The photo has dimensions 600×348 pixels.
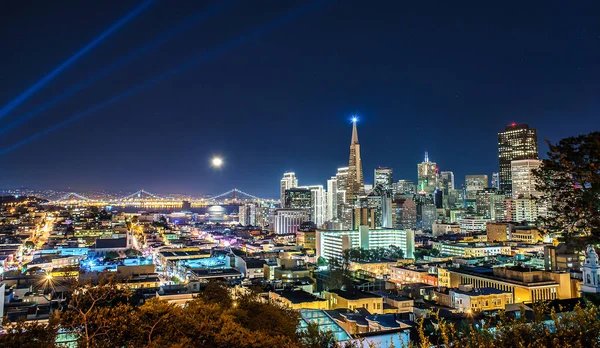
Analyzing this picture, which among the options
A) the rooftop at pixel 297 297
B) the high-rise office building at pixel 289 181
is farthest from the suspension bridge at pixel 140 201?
the rooftop at pixel 297 297

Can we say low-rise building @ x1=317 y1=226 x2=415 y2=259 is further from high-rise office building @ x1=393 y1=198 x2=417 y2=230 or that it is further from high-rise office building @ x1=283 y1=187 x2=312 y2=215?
high-rise office building @ x1=283 y1=187 x2=312 y2=215

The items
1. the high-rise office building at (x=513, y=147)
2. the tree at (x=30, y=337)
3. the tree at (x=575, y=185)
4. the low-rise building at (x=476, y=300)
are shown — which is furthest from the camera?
the high-rise office building at (x=513, y=147)

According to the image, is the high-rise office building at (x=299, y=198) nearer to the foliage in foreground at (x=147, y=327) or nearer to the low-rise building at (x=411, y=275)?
the low-rise building at (x=411, y=275)

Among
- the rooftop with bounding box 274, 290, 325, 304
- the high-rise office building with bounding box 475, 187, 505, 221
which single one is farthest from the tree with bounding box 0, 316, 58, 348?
the high-rise office building with bounding box 475, 187, 505, 221

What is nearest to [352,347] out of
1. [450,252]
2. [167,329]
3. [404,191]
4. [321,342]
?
[321,342]

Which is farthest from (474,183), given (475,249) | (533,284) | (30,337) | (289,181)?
(30,337)

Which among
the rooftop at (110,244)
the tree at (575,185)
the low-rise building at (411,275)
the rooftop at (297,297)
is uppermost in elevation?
the tree at (575,185)

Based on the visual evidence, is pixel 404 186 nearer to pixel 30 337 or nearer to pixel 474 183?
pixel 474 183

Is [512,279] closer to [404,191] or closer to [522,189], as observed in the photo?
[522,189]
